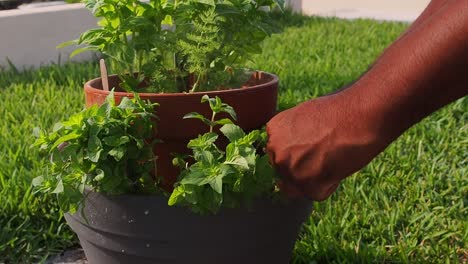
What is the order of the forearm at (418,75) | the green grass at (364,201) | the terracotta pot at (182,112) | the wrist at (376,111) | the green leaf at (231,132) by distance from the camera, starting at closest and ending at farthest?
the forearm at (418,75) → the wrist at (376,111) → the green leaf at (231,132) → the terracotta pot at (182,112) → the green grass at (364,201)

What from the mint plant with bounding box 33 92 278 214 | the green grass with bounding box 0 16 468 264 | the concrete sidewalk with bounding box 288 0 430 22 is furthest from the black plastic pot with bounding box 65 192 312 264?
the concrete sidewalk with bounding box 288 0 430 22

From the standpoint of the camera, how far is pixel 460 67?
1.21m

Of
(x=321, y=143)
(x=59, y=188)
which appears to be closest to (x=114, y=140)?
(x=59, y=188)

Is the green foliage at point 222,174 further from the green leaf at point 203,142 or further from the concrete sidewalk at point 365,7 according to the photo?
the concrete sidewalk at point 365,7

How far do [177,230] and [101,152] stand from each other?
22 centimetres

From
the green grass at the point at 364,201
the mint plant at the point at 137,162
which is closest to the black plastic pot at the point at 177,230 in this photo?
the mint plant at the point at 137,162

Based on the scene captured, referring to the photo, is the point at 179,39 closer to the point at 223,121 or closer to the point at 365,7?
the point at 223,121

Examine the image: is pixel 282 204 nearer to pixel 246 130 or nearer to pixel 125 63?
pixel 246 130

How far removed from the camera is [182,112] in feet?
4.98

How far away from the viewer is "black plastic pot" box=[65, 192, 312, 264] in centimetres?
142

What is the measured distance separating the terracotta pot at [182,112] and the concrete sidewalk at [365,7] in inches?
291

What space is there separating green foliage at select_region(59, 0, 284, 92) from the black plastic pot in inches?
12.5

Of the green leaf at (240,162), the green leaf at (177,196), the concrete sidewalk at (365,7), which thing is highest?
the green leaf at (240,162)

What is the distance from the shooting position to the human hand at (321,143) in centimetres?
135
